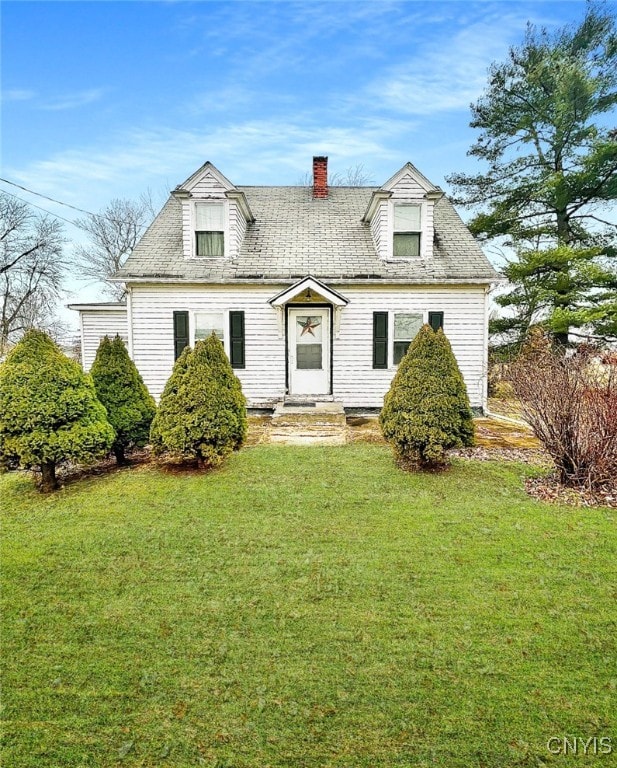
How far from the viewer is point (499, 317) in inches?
632

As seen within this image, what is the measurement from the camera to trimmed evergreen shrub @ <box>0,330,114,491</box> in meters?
5.76

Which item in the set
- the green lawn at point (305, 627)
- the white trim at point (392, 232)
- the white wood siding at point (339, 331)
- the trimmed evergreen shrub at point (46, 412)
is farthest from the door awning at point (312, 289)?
the green lawn at point (305, 627)

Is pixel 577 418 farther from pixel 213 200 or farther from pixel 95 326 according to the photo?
pixel 95 326

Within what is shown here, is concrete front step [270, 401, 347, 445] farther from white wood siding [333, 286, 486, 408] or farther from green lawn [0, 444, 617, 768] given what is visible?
green lawn [0, 444, 617, 768]

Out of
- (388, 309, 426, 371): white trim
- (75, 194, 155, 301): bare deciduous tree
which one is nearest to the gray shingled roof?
(388, 309, 426, 371): white trim

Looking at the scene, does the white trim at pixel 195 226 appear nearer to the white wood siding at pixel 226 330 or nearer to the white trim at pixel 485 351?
the white wood siding at pixel 226 330

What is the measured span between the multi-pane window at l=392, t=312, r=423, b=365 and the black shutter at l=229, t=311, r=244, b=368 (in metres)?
3.96

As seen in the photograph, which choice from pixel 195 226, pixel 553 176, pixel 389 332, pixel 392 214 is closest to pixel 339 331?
pixel 389 332

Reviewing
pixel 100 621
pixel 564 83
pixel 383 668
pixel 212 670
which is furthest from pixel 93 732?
pixel 564 83

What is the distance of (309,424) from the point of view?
9812 mm

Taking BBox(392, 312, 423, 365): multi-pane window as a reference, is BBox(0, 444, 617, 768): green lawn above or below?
below

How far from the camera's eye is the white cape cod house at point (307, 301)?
11.2 meters

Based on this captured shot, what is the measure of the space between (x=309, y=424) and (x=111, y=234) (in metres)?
25.8

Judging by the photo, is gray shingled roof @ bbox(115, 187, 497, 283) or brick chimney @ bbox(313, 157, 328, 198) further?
brick chimney @ bbox(313, 157, 328, 198)
